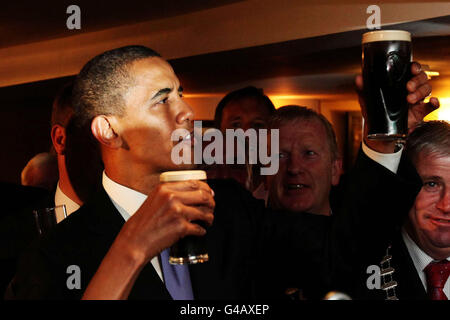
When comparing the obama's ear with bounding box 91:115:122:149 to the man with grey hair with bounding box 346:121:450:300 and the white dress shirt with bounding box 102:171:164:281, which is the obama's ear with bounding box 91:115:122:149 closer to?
the white dress shirt with bounding box 102:171:164:281

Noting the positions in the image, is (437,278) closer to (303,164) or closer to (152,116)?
(303,164)

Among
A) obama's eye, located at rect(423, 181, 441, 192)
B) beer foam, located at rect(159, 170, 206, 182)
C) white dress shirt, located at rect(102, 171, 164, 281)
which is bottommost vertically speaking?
beer foam, located at rect(159, 170, 206, 182)

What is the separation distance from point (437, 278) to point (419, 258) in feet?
0.29

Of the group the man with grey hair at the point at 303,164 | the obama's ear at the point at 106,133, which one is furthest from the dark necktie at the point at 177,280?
the man with grey hair at the point at 303,164

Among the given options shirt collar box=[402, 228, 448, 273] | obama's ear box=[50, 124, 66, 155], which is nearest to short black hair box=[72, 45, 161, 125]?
obama's ear box=[50, 124, 66, 155]

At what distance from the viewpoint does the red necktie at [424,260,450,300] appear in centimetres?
193

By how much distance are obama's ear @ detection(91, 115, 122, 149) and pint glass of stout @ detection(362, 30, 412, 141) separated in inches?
27.1

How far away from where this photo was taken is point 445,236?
195cm

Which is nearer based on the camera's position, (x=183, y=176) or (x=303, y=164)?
(x=183, y=176)

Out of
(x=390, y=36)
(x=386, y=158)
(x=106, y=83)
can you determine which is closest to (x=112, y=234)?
(x=106, y=83)

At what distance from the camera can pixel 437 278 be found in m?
1.95

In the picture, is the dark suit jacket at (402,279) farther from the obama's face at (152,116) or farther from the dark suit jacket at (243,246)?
the obama's face at (152,116)
